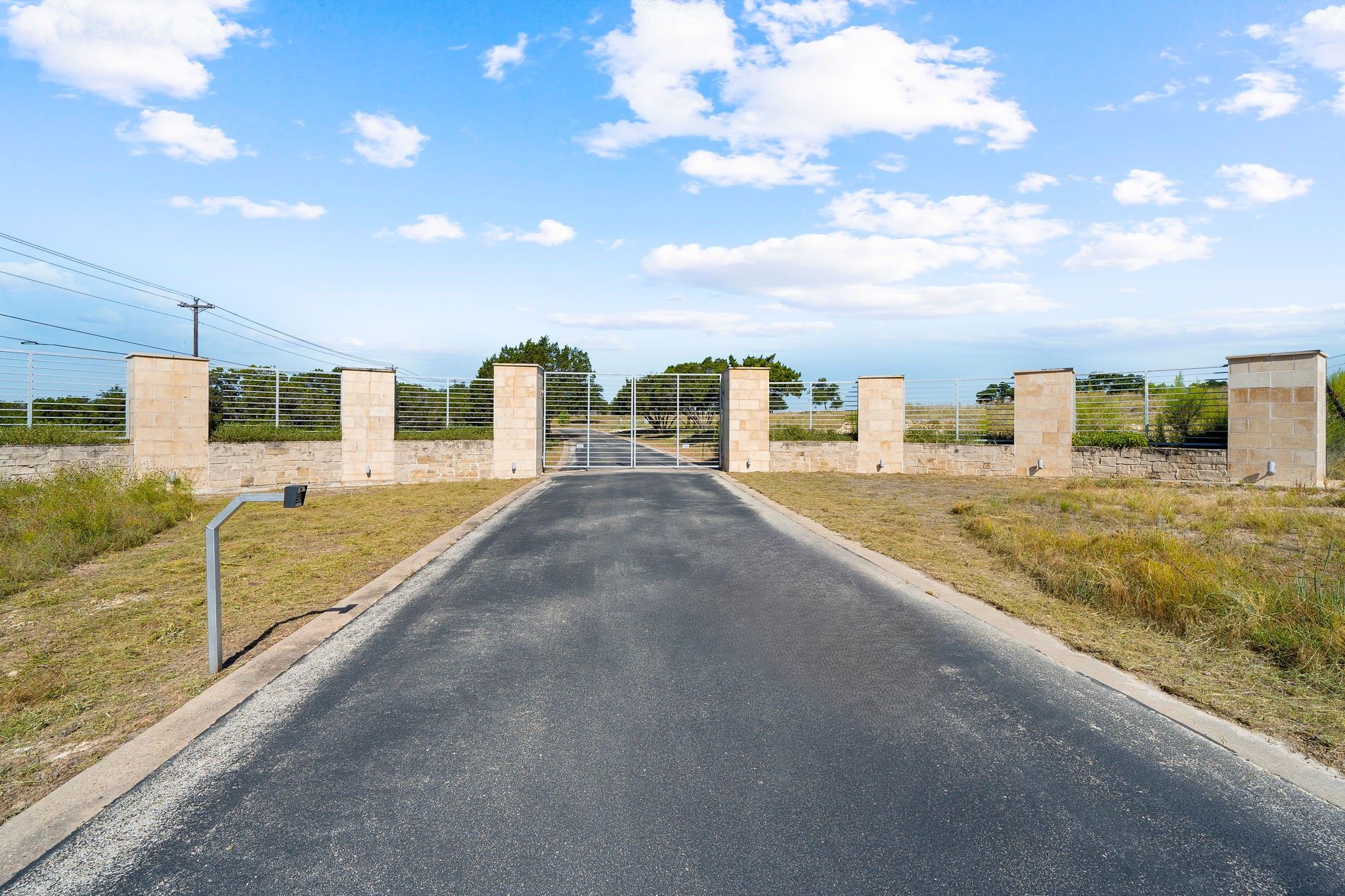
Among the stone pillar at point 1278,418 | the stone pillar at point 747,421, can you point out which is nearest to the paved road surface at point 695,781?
the stone pillar at point 747,421

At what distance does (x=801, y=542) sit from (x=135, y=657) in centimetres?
715

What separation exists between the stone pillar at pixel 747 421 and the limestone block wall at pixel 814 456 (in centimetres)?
48

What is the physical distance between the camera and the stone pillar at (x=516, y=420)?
19.2m

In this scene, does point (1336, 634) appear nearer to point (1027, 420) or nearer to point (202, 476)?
point (1027, 420)

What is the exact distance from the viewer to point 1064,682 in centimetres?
444

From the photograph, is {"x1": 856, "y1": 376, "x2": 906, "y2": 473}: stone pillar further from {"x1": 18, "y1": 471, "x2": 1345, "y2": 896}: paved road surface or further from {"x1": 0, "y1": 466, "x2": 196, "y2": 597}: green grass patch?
{"x1": 0, "y1": 466, "x2": 196, "y2": 597}: green grass patch

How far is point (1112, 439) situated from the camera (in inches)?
718

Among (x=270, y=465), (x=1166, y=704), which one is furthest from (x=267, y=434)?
(x=1166, y=704)

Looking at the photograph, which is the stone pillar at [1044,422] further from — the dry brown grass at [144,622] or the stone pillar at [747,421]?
the dry brown grass at [144,622]

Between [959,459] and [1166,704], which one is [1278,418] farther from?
[1166,704]

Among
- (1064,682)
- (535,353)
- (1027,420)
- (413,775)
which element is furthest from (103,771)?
(535,353)

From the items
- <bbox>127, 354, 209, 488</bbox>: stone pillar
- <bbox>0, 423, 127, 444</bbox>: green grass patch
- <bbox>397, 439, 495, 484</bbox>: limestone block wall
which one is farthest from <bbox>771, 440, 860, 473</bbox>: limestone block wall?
<bbox>0, 423, 127, 444</bbox>: green grass patch

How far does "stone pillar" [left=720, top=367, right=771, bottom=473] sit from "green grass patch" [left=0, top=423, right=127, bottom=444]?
50.4 ft

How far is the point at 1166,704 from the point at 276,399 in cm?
1957
